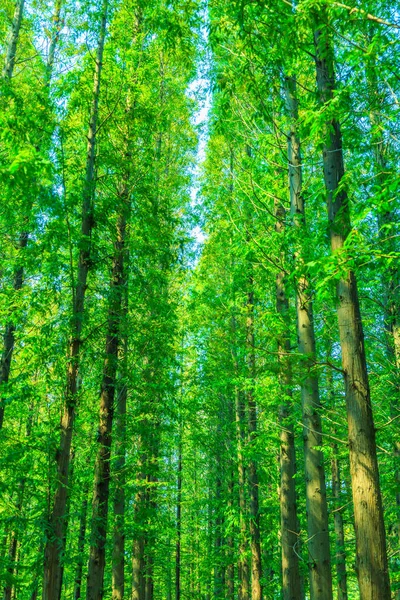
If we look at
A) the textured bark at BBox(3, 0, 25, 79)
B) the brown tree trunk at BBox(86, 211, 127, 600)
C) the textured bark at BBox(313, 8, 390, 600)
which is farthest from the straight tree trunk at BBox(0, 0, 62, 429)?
the textured bark at BBox(313, 8, 390, 600)

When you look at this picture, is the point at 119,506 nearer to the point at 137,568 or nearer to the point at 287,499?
the point at 137,568

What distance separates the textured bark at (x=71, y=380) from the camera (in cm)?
649

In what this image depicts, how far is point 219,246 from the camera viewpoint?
13.6 metres

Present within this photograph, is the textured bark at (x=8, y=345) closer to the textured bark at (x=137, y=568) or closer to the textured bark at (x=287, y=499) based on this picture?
the textured bark at (x=137, y=568)

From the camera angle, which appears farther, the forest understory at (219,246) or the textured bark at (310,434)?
the textured bark at (310,434)

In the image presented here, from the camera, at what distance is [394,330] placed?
9250 millimetres

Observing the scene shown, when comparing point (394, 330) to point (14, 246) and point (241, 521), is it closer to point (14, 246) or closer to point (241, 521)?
point (241, 521)

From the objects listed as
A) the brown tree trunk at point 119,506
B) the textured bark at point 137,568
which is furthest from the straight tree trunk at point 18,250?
the textured bark at point 137,568

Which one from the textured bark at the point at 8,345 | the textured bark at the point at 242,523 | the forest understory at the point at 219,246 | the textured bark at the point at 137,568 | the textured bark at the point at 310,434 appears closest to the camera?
the forest understory at the point at 219,246

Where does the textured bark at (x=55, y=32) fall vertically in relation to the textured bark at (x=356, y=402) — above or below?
above

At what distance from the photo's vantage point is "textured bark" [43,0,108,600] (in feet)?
21.3

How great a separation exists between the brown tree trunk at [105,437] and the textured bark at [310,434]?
3284mm

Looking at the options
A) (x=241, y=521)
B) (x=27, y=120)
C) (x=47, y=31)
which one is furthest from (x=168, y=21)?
(x=241, y=521)

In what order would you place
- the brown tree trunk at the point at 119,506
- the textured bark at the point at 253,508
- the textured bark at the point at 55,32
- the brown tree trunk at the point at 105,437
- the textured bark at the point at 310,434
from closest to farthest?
the textured bark at the point at 310,434, the brown tree trunk at the point at 105,437, the brown tree trunk at the point at 119,506, the textured bark at the point at 55,32, the textured bark at the point at 253,508
